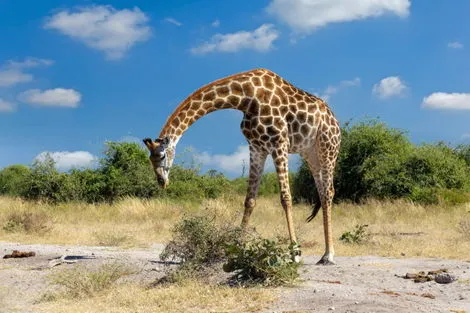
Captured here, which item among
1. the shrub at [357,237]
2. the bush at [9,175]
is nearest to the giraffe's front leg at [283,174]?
the shrub at [357,237]

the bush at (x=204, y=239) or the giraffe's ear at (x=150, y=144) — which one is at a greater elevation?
the giraffe's ear at (x=150, y=144)

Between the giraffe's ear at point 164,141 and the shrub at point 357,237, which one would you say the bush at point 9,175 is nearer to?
the shrub at point 357,237

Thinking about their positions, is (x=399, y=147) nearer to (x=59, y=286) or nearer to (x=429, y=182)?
(x=429, y=182)

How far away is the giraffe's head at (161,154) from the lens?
922cm

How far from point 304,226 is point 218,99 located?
26.9ft

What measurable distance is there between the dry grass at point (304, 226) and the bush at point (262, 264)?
5.54 ft

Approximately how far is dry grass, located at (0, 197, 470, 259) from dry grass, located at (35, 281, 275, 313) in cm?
226

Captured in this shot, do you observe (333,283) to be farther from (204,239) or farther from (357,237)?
(357,237)

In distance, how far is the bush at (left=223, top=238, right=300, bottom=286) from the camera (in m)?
7.96

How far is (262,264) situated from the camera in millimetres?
8031

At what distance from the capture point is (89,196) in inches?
1049

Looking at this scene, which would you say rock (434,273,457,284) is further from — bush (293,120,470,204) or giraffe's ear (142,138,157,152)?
bush (293,120,470,204)

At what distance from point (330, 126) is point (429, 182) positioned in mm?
16303

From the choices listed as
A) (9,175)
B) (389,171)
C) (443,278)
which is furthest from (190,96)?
(9,175)
